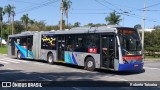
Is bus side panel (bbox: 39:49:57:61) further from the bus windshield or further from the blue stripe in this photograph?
the blue stripe

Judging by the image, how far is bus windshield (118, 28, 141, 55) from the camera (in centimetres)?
1922

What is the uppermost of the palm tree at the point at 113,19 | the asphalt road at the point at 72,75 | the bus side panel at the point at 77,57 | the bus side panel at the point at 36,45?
the palm tree at the point at 113,19

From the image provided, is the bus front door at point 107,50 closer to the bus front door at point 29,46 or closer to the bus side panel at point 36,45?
the bus side panel at point 36,45

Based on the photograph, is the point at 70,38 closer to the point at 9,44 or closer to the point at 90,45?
the point at 90,45

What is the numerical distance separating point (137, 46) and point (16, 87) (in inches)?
362

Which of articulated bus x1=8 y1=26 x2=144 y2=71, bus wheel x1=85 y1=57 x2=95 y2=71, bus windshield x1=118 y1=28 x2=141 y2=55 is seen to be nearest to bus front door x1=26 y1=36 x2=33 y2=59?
articulated bus x1=8 y1=26 x2=144 y2=71

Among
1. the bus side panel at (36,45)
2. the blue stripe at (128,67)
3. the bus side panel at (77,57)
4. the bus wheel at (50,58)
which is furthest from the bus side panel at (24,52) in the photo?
the blue stripe at (128,67)

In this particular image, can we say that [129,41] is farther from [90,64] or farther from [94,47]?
[90,64]

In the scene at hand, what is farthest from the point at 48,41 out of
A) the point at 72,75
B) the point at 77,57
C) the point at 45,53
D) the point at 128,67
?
the point at 128,67

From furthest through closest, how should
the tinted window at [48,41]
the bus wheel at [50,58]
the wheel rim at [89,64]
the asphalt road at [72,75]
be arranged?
the bus wheel at [50,58] < the tinted window at [48,41] < the wheel rim at [89,64] < the asphalt road at [72,75]

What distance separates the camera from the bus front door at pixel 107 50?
1945cm

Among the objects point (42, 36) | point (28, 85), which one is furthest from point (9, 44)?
point (28, 85)

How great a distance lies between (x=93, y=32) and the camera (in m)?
21.2

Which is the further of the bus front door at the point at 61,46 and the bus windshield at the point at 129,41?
the bus front door at the point at 61,46
